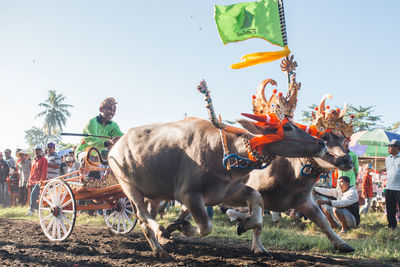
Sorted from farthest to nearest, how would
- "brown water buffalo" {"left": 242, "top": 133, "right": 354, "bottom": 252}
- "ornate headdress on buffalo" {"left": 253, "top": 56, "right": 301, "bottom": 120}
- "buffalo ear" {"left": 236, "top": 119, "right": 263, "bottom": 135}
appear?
"brown water buffalo" {"left": 242, "top": 133, "right": 354, "bottom": 252} → "ornate headdress on buffalo" {"left": 253, "top": 56, "right": 301, "bottom": 120} → "buffalo ear" {"left": 236, "top": 119, "right": 263, "bottom": 135}

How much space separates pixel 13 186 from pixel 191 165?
11771mm

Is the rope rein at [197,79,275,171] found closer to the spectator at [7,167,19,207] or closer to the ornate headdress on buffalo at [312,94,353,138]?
the ornate headdress on buffalo at [312,94,353,138]

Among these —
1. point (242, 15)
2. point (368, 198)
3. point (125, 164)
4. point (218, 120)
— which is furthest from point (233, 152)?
point (368, 198)

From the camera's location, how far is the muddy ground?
444cm

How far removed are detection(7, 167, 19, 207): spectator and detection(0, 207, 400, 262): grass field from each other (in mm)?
5621

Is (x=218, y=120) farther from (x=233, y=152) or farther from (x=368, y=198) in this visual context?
(x=368, y=198)

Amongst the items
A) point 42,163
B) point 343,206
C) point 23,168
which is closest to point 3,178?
point 23,168

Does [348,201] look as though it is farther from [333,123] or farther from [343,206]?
[333,123]

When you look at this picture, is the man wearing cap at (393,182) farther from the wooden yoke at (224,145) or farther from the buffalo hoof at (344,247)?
the wooden yoke at (224,145)

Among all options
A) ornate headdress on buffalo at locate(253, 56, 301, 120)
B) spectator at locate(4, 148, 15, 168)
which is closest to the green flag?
ornate headdress on buffalo at locate(253, 56, 301, 120)

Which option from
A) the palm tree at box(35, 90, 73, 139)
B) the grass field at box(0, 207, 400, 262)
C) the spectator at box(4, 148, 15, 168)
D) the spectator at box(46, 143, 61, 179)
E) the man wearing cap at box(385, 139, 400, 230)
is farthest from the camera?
the palm tree at box(35, 90, 73, 139)

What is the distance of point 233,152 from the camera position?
14.4ft

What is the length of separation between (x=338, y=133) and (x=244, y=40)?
2228 mm

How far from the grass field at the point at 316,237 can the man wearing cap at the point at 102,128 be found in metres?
2.27
